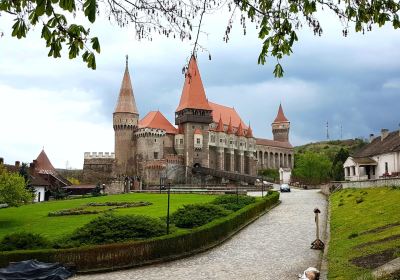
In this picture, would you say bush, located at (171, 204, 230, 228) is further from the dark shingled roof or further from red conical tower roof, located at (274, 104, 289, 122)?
red conical tower roof, located at (274, 104, 289, 122)

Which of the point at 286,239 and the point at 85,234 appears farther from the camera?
the point at 286,239

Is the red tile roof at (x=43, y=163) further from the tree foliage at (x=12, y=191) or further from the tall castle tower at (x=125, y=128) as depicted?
the tree foliage at (x=12, y=191)

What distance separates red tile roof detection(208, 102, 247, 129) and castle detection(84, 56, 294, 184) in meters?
4.23

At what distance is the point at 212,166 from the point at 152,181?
53.3 ft

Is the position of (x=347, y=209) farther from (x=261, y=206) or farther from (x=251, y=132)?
(x=251, y=132)

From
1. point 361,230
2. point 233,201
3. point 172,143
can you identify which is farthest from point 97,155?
point 361,230

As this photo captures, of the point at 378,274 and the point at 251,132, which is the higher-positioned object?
the point at 251,132

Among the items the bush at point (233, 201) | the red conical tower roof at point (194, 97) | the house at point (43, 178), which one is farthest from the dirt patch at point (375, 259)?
the red conical tower roof at point (194, 97)

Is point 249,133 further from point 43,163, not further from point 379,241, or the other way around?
point 379,241

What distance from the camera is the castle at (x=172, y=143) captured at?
3467 inches

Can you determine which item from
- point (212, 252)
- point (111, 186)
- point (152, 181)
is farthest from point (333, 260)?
point (152, 181)

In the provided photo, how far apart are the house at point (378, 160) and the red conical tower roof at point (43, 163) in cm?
5182

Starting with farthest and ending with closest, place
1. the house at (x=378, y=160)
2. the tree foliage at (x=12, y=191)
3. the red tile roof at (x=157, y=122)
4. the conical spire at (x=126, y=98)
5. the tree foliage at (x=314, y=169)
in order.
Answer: the red tile roof at (x=157, y=122)
the conical spire at (x=126, y=98)
the tree foliage at (x=314, y=169)
the house at (x=378, y=160)
the tree foliage at (x=12, y=191)

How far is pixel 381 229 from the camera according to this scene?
20.2 meters
